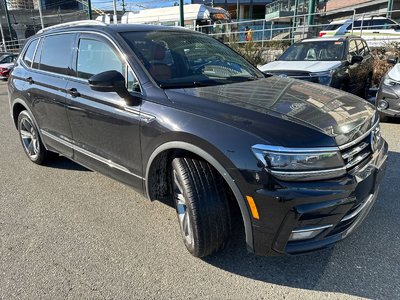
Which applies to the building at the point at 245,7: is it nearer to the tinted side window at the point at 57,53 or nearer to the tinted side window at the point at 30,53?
the tinted side window at the point at 30,53

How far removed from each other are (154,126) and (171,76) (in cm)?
59

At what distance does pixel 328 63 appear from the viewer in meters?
7.54

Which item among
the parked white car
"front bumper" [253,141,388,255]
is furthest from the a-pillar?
"front bumper" [253,141,388,255]

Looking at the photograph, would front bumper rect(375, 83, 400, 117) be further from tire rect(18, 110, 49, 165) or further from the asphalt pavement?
tire rect(18, 110, 49, 165)

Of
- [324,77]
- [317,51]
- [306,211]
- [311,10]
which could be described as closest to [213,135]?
[306,211]

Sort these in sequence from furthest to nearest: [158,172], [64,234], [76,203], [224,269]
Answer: [76,203] < [64,234] < [158,172] < [224,269]

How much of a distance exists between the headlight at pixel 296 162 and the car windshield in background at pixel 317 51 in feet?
20.9

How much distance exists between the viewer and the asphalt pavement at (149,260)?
2484mm

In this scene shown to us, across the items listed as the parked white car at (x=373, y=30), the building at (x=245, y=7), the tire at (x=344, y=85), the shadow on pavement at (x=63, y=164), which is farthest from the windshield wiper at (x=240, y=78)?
the building at (x=245, y=7)

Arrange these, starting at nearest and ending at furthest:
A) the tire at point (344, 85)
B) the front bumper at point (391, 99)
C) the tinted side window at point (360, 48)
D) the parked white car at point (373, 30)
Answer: the front bumper at point (391, 99), the tire at point (344, 85), the tinted side window at point (360, 48), the parked white car at point (373, 30)

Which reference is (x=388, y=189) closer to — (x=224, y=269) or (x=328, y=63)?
(x=224, y=269)

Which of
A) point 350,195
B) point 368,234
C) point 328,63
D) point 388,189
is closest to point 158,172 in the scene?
point 350,195

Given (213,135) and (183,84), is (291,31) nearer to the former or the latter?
(183,84)

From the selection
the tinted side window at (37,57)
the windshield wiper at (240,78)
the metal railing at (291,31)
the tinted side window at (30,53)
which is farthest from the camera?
the metal railing at (291,31)
